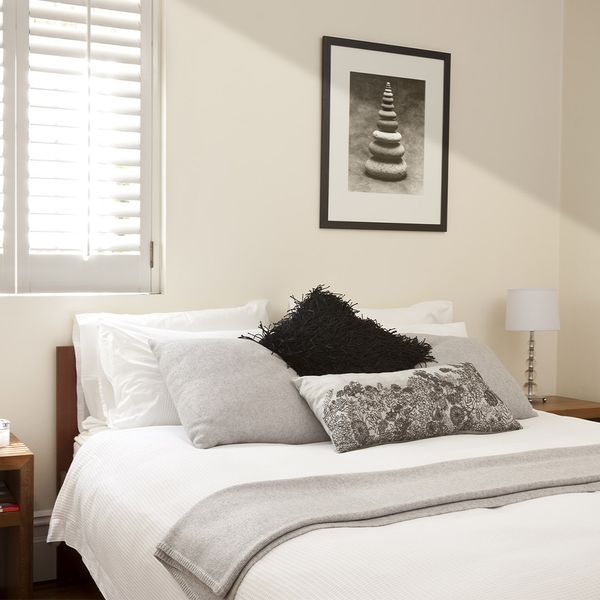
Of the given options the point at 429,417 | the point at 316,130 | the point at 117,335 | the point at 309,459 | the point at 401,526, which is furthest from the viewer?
the point at 316,130

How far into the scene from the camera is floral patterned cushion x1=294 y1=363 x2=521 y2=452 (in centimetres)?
245

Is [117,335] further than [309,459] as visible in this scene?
Yes

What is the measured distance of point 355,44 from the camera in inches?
140

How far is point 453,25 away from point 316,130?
→ 875mm

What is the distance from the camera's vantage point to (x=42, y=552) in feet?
9.98

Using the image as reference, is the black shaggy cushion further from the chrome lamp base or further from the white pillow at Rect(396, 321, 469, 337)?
the chrome lamp base

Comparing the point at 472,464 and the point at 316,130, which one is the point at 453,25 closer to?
the point at 316,130

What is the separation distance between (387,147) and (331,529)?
2.31m

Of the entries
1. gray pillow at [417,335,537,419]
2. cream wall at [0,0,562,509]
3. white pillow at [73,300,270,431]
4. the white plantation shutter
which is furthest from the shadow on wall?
gray pillow at [417,335,537,419]

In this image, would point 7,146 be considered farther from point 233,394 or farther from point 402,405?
point 402,405

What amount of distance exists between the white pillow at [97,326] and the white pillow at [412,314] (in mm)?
538

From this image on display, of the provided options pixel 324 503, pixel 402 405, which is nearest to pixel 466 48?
pixel 402 405

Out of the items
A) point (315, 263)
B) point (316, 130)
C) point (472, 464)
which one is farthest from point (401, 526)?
point (316, 130)

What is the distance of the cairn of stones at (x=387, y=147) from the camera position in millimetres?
3631
